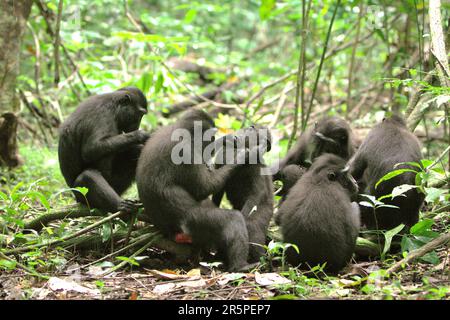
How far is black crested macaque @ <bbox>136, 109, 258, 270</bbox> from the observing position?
201 inches

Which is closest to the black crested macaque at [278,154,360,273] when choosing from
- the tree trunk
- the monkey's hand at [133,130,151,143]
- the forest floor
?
the forest floor

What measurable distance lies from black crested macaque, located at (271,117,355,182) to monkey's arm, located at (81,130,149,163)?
1.64m

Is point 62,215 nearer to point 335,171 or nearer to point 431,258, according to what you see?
point 335,171

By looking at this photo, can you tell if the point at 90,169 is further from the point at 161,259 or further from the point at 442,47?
the point at 442,47

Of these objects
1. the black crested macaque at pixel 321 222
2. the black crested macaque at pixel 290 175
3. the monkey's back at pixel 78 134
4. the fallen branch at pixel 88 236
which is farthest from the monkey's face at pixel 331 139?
the monkey's back at pixel 78 134

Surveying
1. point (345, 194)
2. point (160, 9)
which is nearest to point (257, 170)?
point (345, 194)

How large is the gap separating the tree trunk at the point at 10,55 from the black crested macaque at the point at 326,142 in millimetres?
4229

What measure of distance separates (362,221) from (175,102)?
7.16 meters

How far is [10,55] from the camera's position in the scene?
25.5 ft

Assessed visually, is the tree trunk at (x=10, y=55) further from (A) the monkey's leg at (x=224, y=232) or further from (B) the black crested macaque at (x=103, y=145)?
(A) the monkey's leg at (x=224, y=232)

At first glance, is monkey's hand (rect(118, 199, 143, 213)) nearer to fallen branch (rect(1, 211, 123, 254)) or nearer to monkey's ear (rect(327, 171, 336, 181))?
fallen branch (rect(1, 211, 123, 254))

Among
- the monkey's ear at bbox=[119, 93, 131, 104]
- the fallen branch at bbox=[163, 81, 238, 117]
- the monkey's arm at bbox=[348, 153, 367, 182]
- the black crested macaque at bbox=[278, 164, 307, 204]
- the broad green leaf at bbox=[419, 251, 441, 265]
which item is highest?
the monkey's ear at bbox=[119, 93, 131, 104]

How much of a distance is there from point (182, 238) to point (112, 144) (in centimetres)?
151
